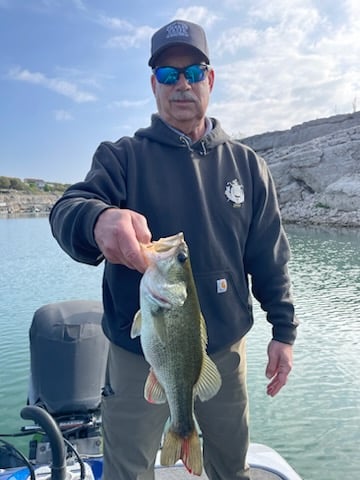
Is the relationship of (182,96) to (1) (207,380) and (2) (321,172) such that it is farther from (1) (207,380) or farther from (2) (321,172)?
(2) (321,172)

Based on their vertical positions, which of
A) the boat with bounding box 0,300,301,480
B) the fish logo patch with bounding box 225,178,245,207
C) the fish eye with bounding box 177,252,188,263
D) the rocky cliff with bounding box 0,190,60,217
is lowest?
the boat with bounding box 0,300,301,480

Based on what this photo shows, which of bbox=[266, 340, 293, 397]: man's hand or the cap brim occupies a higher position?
the cap brim

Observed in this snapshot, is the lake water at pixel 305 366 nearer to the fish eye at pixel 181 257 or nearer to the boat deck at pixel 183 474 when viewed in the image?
the boat deck at pixel 183 474

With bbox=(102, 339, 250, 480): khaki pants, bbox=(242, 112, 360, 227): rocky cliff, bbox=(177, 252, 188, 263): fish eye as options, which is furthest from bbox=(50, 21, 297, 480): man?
bbox=(242, 112, 360, 227): rocky cliff

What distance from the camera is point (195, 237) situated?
7.34 feet

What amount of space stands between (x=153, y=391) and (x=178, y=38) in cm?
174

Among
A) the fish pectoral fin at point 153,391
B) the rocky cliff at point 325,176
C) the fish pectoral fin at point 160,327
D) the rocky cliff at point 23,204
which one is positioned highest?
→ the rocky cliff at point 23,204

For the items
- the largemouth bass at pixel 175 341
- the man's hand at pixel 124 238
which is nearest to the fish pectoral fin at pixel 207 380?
the largemouth bass at pixel 175 341

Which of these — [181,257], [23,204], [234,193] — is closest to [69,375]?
[234,193]

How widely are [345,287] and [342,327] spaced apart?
347 centimetres

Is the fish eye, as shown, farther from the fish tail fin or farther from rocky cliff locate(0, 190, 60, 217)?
rocky cliff locate(0, 190, 60, 217)

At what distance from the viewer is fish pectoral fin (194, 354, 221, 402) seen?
1.92 m

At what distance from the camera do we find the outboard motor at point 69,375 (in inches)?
115

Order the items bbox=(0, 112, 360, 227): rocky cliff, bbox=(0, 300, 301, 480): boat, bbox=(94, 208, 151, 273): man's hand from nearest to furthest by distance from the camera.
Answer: bbox=(94, 208, 151, 273): man's hand → bbox=(0, 300, 301, 480): boat → bbox=(0, 112, 360, 227): rocky cliff
